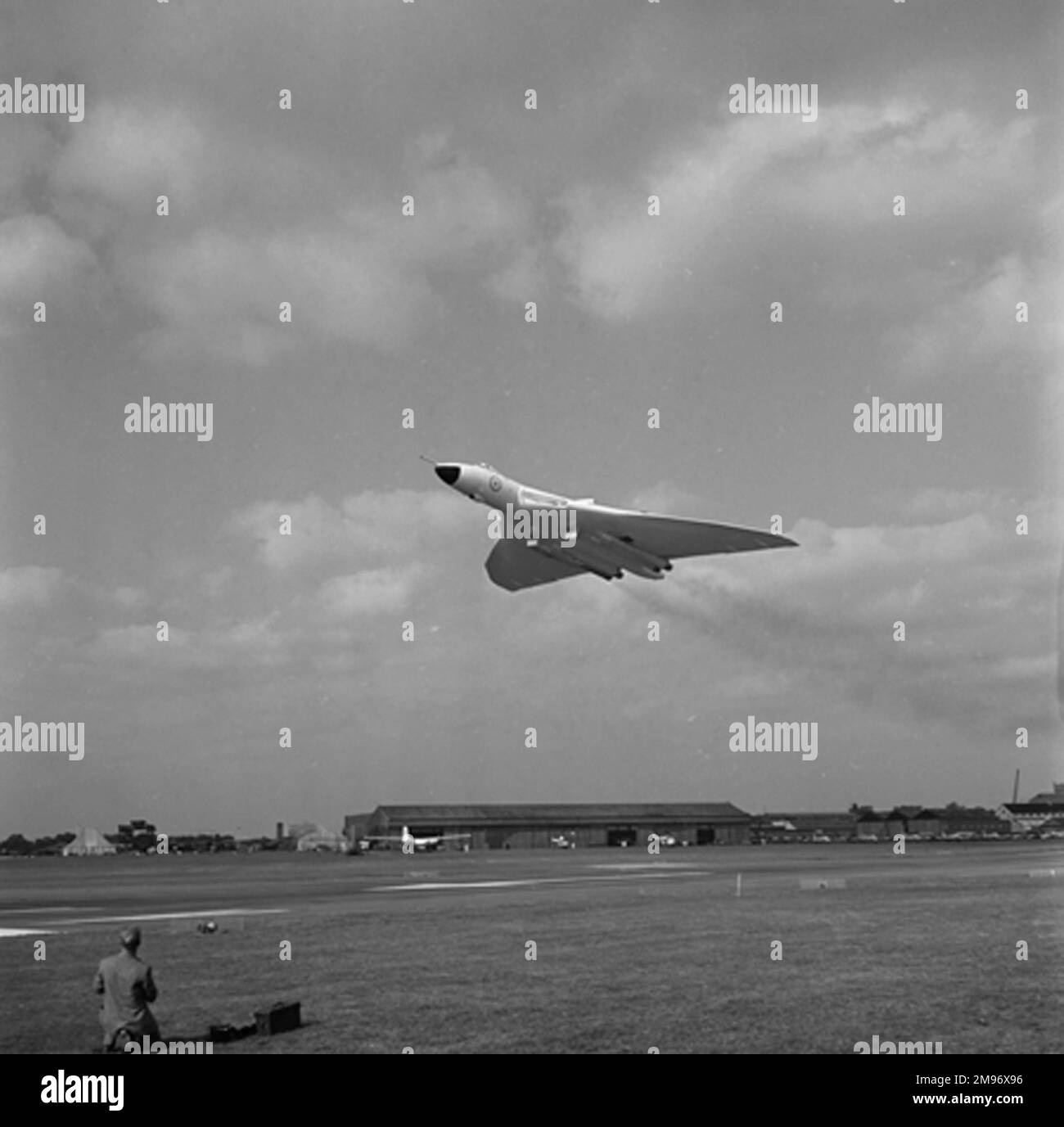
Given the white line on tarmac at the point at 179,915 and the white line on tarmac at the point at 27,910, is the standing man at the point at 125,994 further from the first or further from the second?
the white line on tarmac at the point at 27,910

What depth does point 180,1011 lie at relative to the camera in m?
27.5

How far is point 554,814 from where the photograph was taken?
15550cm

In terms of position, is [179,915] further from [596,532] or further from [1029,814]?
[1029,814]

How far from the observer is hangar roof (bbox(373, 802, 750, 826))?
467 ft

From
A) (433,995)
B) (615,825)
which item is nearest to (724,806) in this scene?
(615,825)

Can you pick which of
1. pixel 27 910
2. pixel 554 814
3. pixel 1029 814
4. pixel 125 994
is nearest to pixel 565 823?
pixel 554 814

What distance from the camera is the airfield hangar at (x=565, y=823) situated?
140 m

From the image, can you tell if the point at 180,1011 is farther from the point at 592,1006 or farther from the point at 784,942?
the point at 784,942

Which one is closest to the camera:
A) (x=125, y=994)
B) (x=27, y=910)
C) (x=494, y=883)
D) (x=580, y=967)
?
(x=125, y=994)

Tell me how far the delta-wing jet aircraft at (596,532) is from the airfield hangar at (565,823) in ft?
311

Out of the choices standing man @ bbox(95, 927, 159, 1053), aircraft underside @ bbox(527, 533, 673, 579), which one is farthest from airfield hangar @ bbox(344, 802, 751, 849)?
standing man @ bbox(95, 927, 159, 1053)

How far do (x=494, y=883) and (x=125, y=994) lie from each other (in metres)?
45.5

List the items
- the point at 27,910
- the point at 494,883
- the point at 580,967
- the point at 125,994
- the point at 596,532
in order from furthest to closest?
the point at 494,883
the point at 27,910
the point at 596,532
the point at 580,967
the point at 125,994

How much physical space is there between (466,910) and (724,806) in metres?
126
